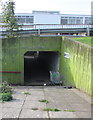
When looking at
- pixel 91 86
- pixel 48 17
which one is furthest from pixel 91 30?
pixel 91 86

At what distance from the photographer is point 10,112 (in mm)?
4691

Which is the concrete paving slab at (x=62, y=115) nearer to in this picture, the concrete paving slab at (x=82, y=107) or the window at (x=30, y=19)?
the concrete paving slab at (x=82, y=107)

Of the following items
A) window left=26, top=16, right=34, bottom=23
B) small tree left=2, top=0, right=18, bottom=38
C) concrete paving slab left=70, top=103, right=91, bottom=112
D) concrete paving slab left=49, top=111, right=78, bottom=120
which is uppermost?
window left=26, top=16, right=34, bottom=23

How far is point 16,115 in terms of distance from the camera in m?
4.47

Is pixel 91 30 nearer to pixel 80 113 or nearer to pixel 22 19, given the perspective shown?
pixel 22 19

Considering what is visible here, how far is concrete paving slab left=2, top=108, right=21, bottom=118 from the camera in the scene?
4435 mm

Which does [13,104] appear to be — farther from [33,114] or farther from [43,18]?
[43,18]

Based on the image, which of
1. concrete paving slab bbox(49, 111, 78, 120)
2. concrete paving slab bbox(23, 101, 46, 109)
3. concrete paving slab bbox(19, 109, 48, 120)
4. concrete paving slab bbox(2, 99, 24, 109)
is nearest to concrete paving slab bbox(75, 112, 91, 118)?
concrete paving slab bbox(49, 111, 78, 120)

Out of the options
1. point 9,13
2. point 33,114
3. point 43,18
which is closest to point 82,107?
point 33,114

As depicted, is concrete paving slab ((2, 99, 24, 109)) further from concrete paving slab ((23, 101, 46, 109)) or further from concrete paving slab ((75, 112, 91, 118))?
concrete paving slab ((75, 112, 91, 118))

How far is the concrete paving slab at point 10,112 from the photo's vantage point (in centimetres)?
443

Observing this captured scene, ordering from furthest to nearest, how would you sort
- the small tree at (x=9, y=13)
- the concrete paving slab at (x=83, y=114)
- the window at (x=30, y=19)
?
the window at (x=30, y=19) → the small tree at (x=9, y=13) → the concrete paving slab at (x=83, y=114)

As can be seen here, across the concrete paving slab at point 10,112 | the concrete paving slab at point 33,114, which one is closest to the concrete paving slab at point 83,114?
the concrete paving slab at point 33,114

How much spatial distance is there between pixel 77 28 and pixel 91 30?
3.30m
